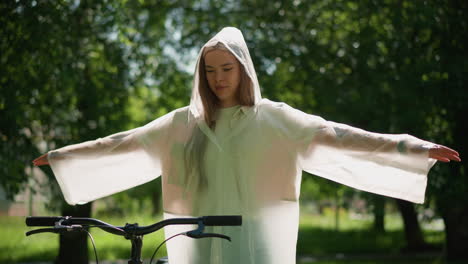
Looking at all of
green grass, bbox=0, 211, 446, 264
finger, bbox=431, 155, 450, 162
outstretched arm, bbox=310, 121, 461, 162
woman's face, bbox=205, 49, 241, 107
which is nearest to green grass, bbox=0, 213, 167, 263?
green grass, bbox=0, 211, 446, 264

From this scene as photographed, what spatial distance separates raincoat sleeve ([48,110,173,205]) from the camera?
133 inches

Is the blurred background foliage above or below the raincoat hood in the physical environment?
above

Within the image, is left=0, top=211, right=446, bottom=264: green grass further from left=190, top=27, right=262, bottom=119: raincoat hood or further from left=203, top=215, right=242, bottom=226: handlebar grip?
left=203, top=215, right=242, bottom=226: handlebar grip

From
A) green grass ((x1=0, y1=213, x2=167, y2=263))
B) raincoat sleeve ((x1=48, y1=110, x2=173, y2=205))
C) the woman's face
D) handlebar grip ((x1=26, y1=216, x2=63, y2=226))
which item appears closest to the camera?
handlebar grip ((x1=26, y1=216, x2=63, y2=226))

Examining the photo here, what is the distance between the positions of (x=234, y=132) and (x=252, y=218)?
1.60ft

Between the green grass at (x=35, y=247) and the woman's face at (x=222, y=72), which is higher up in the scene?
the woman's face at (x=222, y=72)

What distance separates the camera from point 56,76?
7.56 metres

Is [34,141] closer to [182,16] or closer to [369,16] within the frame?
[182,16]

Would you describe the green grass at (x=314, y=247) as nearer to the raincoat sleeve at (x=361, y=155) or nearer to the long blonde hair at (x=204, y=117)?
the long blonde hair at (x=204, y=117)

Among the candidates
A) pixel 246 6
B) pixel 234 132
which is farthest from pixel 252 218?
pixel 246 6

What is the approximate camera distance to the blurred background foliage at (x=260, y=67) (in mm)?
6984

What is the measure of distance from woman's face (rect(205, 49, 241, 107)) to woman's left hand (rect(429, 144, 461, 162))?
1144 millimetres

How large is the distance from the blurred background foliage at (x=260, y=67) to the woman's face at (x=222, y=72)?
10.8ft

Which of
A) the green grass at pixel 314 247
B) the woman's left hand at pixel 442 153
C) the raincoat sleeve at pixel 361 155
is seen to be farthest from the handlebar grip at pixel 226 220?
the green grass at pixel 314 247
